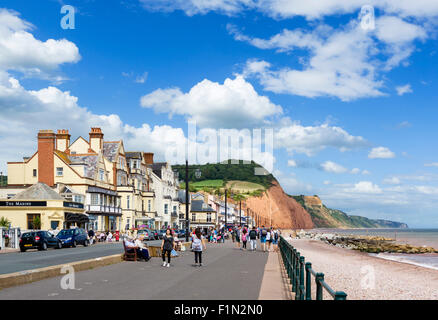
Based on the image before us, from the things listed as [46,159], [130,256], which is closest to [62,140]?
→ [46,159]

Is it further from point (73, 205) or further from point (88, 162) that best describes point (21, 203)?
point (88, 162)

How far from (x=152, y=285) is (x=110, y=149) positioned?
201 feet

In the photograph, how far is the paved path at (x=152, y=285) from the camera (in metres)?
12.1

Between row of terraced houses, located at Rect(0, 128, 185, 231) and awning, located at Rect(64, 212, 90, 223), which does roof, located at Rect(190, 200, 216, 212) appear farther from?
awning, located at Rect(64, 212, 90, 223)

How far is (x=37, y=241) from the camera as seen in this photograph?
118 feet

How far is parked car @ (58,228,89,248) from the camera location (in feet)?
132

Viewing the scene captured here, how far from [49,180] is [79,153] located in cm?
880

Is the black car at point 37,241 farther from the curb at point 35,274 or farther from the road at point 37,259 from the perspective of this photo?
the curb at point 35,274

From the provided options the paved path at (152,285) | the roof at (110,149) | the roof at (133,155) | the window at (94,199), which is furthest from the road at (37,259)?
the roof at (133,155)

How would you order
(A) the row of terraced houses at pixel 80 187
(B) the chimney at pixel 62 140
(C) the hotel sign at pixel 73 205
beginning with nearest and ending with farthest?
(A) the row of terraced houses at pixel 80 187
(C) the hotel sign at pixel 73 205
(B) the chimney at pixel 62 140

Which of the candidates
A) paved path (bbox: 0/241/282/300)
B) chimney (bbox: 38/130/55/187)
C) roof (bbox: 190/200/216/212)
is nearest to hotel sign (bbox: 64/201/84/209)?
chimney (bbox: 38/130/55/187)

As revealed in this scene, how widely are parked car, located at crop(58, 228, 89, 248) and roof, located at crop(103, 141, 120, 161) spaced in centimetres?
3039

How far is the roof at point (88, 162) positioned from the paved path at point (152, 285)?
47.0 m
